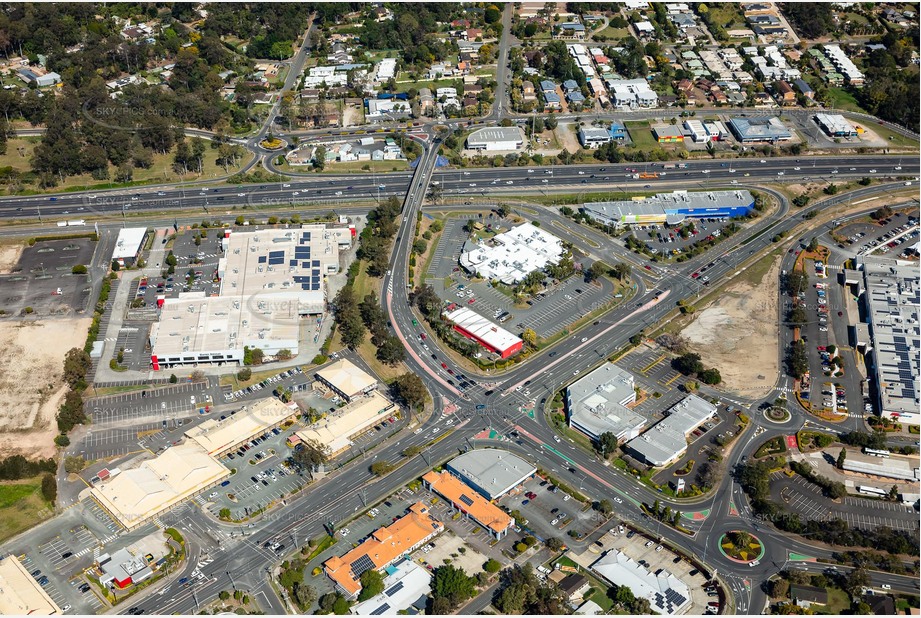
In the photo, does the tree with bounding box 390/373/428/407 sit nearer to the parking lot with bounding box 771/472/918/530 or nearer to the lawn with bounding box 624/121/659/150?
the parking lot with bounding box 771/472/918/530

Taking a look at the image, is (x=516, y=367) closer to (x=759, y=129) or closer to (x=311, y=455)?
(x=311, y=455)

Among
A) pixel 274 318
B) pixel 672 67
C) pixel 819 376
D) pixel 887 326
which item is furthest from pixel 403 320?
pixel 672 67

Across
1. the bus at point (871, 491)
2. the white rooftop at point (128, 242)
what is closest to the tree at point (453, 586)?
the bus at point (871, 491)

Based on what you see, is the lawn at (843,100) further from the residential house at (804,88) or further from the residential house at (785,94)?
the residential house at (785,94)

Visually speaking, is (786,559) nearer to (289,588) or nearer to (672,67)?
(289,588)

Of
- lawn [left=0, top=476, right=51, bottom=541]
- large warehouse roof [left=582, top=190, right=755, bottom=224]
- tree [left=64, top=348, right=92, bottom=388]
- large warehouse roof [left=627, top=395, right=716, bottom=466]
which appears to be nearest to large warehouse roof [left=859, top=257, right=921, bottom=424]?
large warehouse roof [left=627, top=395, right=716, bottom=466]

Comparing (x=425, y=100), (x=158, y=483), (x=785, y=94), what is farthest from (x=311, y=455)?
(x=785, y=94)

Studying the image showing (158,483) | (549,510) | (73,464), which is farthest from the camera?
(73,464)
